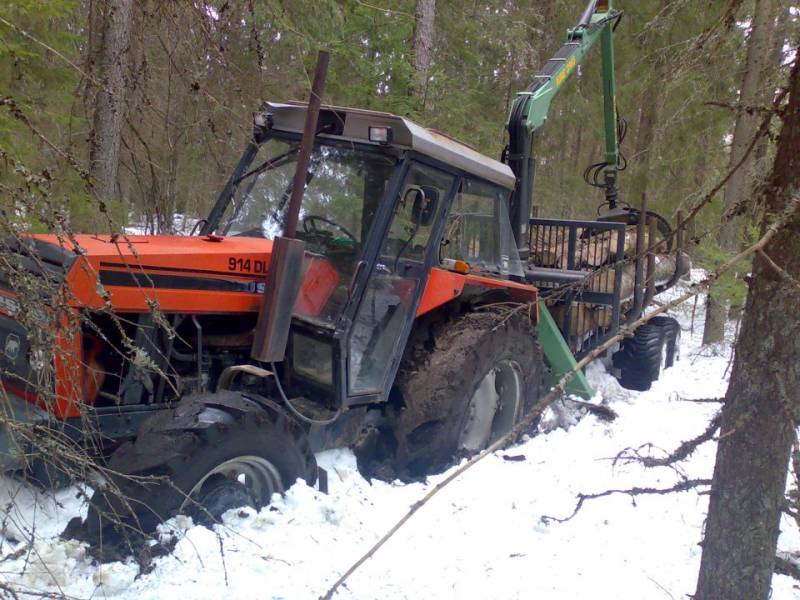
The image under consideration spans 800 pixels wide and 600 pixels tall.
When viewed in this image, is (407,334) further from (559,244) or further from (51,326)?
(559,244)

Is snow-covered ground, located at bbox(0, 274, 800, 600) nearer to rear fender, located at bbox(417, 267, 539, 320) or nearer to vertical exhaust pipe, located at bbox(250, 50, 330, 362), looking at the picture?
vertical exhaust pipe, located at bbox(250, 50, 330, 362)

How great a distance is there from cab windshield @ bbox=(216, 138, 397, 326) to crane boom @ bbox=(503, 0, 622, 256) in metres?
2.33

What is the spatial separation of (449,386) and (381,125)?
1826 mm

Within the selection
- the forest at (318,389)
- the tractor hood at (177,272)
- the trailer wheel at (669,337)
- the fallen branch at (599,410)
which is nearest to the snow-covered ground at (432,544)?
the forest at (318,389)

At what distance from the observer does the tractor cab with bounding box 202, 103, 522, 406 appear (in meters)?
4.35

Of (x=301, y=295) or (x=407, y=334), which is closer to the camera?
(x=301, y=295)

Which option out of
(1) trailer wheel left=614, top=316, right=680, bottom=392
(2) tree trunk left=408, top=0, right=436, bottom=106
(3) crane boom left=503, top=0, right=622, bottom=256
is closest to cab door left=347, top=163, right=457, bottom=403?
(3) crane boom left=503, top=0, right=622, bottom=256

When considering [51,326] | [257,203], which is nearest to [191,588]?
[51,326]

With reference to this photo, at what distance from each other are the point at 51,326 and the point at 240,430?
172 cm

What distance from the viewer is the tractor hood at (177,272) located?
360 cm

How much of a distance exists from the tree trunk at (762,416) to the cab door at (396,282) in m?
→ 2.17

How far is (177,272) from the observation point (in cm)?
390

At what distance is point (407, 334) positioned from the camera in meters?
4.70

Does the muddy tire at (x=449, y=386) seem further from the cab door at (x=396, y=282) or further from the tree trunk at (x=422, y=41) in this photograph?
the tree trunk at (x=422, y=41)
